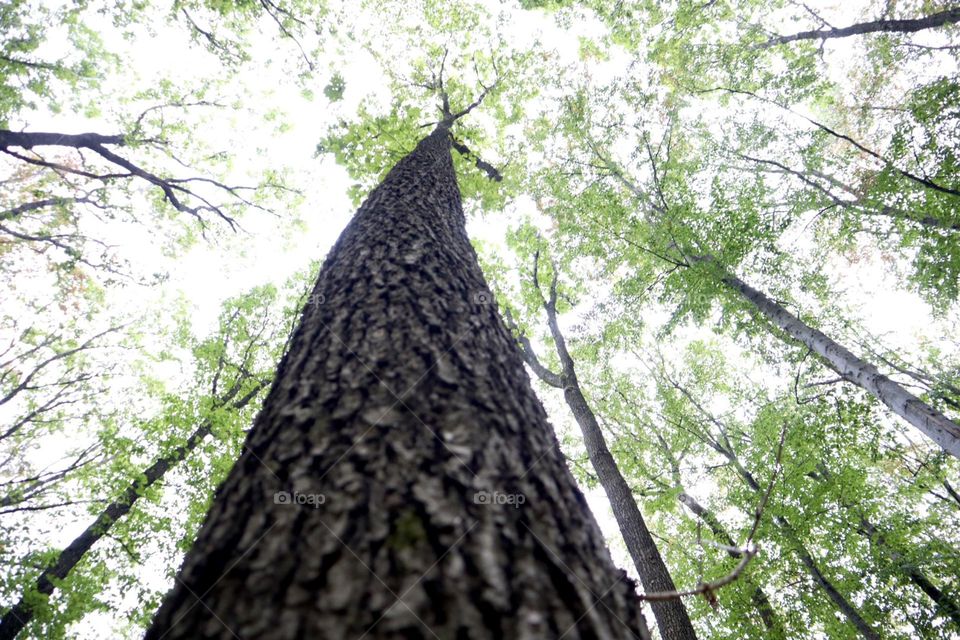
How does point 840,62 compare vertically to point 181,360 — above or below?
above

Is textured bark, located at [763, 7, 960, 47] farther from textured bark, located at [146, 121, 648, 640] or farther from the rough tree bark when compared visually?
textured bark, located at [146, 121, 648, 640]

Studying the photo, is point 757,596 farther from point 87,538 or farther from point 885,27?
point 87,538

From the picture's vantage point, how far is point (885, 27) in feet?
29.5

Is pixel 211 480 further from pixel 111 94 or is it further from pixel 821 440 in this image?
pixel 821 440

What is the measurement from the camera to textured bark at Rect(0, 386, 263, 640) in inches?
261

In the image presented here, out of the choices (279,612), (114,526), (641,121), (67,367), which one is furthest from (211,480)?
(641,121)

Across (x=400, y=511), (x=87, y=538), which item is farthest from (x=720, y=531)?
(x=87, y=538)

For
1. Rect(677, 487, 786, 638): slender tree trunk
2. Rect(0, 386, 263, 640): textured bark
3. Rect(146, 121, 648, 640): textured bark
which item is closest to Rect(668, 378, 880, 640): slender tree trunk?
Rect(677, 487, 786, 638): slender tree trunk

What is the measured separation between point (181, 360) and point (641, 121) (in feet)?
46.0

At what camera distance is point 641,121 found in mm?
11352

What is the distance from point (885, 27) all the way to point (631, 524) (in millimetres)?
11599

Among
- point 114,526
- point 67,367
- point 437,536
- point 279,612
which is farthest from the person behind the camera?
point 67,367

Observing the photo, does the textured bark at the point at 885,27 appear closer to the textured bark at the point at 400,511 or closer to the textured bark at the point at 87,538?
the textured bark at the point at 400,511

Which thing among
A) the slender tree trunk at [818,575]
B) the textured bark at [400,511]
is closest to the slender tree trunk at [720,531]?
the slender tree trunk at [818,575]
